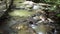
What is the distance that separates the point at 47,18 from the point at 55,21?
489 millimetres

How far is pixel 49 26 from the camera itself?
6516 mm

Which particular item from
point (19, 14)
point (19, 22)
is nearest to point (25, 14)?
point (19, 14)

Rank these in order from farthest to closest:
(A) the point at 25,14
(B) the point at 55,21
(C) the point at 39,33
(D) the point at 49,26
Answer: (A) the point at 25,14 < (B) the point at 55,21 < (D) the point at 49,26 < (C) the point at 39,33

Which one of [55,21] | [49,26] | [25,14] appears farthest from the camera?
[25,14]

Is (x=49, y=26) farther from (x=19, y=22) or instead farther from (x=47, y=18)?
(x=19, y=22)

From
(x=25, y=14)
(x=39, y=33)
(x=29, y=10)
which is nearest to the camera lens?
(x=39, y=33)

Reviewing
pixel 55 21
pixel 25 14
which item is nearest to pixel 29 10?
pixel 25 14

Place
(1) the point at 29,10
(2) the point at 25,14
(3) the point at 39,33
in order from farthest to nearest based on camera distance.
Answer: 1. (1) the point at 29,10
2. (2) the point at 25,14
3. (3) the point at 39,33

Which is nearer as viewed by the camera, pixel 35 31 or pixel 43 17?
pixel 35 31

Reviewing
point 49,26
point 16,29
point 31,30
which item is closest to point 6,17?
point 16,29

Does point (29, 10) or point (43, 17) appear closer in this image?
point (43, 17)

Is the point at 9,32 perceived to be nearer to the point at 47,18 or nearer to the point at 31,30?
the point at 31,30

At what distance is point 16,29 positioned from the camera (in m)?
6.21

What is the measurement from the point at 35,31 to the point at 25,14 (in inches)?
79.4
